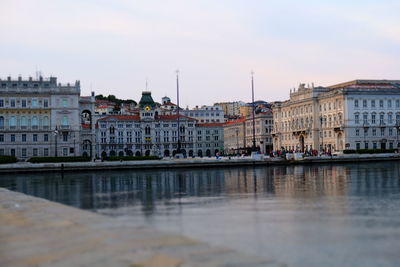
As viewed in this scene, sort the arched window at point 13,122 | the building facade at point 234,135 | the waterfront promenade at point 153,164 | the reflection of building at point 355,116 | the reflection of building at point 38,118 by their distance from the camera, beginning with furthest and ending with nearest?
the building facade at point 234,135 → the reflection of building at point 355,116 → the arched window at point 13,122 → the reflection of building at point 38,118 → the waterfront promenade at point 153,164

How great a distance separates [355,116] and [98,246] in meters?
98.3

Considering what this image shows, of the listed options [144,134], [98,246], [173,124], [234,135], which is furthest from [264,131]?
[98,246]

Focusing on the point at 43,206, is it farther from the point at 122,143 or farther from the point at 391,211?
the point at 122,143

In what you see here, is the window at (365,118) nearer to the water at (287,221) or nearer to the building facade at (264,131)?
the building facade at (264,131)

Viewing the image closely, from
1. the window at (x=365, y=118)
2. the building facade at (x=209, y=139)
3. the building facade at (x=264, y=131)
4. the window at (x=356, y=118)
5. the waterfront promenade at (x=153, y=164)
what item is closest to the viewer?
the waterfront promenade at (x=153, y=164)

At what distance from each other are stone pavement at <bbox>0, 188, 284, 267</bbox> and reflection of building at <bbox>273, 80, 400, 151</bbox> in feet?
306

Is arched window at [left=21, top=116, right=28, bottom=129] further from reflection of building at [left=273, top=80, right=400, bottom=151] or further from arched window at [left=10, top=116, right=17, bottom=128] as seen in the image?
reflection of building at [left=273, top=80, right=400, bottom=151]

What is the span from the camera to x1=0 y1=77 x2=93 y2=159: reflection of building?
92562 millimetres

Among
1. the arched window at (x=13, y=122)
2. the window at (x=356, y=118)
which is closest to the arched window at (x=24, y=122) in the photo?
the arched window at (x=13, y=122)

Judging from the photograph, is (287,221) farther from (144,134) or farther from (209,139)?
(209,139)

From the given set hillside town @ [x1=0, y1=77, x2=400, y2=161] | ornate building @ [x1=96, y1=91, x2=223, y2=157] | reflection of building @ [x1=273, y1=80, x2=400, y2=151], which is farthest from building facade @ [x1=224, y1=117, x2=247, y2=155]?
reflection of building @ [x1=273, y1=80, x2=400, y2=151]

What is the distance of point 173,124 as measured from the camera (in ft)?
481

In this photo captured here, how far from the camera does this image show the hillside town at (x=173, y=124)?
93.2 meters

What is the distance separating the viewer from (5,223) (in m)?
16.6
